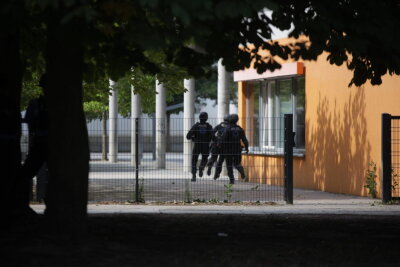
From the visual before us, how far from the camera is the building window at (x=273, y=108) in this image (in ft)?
71.7

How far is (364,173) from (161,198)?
4.22 metres

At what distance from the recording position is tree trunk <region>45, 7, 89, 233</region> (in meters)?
8.63

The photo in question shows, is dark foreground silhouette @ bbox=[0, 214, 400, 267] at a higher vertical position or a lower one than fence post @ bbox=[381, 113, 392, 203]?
lower

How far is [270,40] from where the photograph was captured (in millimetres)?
10070

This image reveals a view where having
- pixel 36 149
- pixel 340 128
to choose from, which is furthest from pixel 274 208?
pixel 36 149

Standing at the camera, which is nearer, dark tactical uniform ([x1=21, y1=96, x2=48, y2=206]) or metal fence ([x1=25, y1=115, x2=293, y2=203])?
dark tactical uniform ([x1=21, y1=96, x2=48, y2=206])

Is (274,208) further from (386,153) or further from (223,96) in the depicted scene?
(223,96)

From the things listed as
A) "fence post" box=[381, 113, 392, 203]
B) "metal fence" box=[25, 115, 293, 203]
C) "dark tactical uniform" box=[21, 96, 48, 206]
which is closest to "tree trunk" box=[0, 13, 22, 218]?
"dark tactical uniform" box=[21, 96, 48, 206]

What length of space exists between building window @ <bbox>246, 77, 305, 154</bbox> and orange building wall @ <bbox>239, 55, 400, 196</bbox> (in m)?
0.57

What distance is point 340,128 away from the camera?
64.5 ft

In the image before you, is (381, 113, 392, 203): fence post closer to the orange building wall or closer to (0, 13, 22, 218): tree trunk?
the orange building wall

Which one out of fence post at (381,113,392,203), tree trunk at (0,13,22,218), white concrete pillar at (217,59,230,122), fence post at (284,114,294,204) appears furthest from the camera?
white concrete pillar at (217,59,230,122)

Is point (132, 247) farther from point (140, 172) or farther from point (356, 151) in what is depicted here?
point (356, 151)

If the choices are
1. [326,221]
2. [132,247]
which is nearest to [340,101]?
[326,221]
